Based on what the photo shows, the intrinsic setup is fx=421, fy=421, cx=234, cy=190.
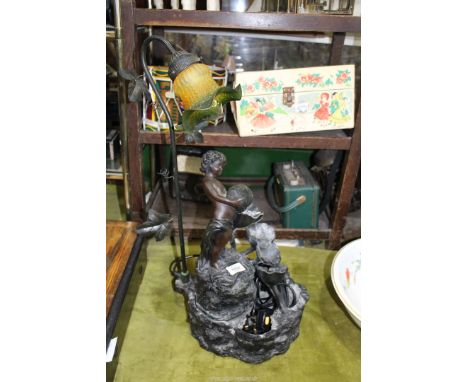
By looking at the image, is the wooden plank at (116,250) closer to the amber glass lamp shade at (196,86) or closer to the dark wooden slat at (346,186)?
the amber glass lamp shade at (196,86)

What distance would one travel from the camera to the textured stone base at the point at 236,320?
1173 millimetres

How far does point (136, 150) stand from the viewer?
5.03 feet

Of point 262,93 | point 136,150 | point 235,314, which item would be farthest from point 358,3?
point 235,314

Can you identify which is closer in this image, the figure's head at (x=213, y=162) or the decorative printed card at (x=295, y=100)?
the figure's head at (x=213, y=162)

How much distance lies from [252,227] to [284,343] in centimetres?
36

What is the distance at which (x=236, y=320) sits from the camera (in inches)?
46.9

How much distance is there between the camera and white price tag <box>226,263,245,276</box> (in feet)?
3.84

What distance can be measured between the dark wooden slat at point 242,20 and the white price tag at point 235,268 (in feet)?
2.43

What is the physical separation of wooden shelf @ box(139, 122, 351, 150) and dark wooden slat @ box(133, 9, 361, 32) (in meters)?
0.36

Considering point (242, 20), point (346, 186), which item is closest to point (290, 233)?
point (346, 186)

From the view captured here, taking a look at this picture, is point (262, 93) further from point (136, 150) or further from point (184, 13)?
point (136, 150)

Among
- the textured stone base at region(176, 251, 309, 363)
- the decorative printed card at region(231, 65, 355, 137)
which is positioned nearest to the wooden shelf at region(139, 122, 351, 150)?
the decorative printed card at region(231, 65, 355, 137)

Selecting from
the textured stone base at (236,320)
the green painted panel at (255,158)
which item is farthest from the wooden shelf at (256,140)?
the green painted panel at (255,158)

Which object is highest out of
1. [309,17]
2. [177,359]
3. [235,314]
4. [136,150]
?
[309,17]
